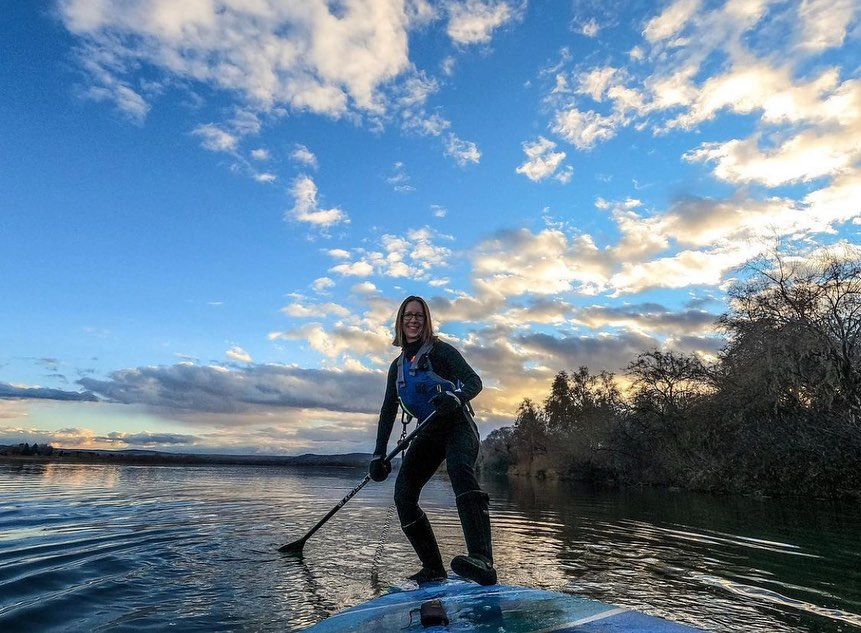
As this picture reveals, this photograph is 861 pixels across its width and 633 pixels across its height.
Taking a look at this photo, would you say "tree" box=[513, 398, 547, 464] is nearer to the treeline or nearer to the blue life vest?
the treeline

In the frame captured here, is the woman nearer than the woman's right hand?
Yes

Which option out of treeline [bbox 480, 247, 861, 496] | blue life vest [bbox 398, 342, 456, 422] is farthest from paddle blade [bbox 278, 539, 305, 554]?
treeline [bbox 480, 247, 861, 496]

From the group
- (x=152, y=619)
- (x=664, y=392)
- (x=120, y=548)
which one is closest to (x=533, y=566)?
(x=152, y=619)

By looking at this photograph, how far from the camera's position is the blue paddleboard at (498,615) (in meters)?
2.51

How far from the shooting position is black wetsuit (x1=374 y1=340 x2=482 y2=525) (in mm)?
4562

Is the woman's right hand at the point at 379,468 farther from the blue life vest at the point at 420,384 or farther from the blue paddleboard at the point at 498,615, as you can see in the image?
the blue paddleboard at the point at 498,615

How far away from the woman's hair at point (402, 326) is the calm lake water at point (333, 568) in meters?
2.29

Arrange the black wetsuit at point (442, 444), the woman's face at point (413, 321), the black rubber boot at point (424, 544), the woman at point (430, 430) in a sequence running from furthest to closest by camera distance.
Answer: the woman's face at point (413, 321) → the black rubber boot at point (424, 544) → the black wetsuit at point (442, 444) → the woman at point (430, 430)

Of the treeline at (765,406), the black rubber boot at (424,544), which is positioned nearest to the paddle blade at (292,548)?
the black rubber boot at (424,544)

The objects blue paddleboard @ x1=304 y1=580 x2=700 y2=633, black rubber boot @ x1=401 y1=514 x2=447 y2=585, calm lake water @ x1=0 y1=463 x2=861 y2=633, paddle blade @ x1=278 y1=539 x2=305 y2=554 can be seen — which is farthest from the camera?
paddle blade @ x1=278 y1=539 x2=305 y2=554

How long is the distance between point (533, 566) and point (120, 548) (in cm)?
525

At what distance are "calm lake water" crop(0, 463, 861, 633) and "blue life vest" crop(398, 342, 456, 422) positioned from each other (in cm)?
167

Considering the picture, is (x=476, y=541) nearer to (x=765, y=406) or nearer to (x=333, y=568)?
(x=333, y=568)

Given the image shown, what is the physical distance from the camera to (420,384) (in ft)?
16.0
